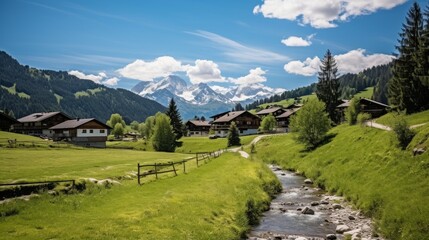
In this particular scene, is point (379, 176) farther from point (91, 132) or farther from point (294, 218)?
point (91, 132)

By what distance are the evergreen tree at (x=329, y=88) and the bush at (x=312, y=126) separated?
1072 inches

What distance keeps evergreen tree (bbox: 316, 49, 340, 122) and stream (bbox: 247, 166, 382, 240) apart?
6564cm

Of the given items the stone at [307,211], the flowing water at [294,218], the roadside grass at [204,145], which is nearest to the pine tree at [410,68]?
the flowing water at [294,218]

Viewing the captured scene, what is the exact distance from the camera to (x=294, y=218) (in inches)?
1216

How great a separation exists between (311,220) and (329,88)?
7925 cm

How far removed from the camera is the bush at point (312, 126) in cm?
7394

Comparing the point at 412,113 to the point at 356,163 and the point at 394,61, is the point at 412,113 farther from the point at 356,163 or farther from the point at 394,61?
the point at 356,163

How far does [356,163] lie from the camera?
45.0 m

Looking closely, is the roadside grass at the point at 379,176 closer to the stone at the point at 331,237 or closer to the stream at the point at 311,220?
the stream at the point at 311,220

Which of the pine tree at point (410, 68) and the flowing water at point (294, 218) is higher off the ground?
the pine tree at point (410, 68)

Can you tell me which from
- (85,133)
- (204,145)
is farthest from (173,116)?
(85,133)

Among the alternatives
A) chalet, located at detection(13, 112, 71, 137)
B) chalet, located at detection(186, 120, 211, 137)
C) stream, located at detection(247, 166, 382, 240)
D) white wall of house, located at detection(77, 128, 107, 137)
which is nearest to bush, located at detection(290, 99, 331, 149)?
Answer: stream, located at detection(247, 166, 382, 240)

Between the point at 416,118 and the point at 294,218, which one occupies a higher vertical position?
the point at 416,118

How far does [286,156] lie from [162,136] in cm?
4298
